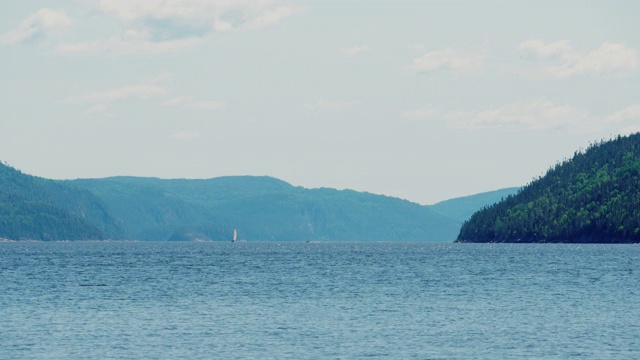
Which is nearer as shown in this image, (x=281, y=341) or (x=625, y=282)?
(x=281, y=341)

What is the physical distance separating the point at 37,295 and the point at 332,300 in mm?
32703

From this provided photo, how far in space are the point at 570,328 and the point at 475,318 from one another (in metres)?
9.89

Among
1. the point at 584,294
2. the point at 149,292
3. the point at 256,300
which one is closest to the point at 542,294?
the point at 584,294

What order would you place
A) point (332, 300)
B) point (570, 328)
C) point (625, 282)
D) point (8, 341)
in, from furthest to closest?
point (625, 282) < point (332, 300) < point (570, 328) < point (8, 341)

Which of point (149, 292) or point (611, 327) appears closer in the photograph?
point (611, 327)

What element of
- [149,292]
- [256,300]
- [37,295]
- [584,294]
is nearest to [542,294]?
[584,294]

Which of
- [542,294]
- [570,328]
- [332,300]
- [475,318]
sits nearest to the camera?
[570,328]

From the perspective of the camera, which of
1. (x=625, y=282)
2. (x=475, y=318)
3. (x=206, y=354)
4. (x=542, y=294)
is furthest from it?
(x=625, y=282)

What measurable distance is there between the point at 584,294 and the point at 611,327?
32.6 metres

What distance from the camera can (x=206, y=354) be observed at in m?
66.5

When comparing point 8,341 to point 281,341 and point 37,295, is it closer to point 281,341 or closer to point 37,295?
point 281,341

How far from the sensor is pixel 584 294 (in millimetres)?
111188

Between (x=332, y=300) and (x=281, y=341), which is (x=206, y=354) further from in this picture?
(x=332, y=300)

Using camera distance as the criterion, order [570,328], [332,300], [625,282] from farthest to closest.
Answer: [625,282], [332,300], [570,328]
